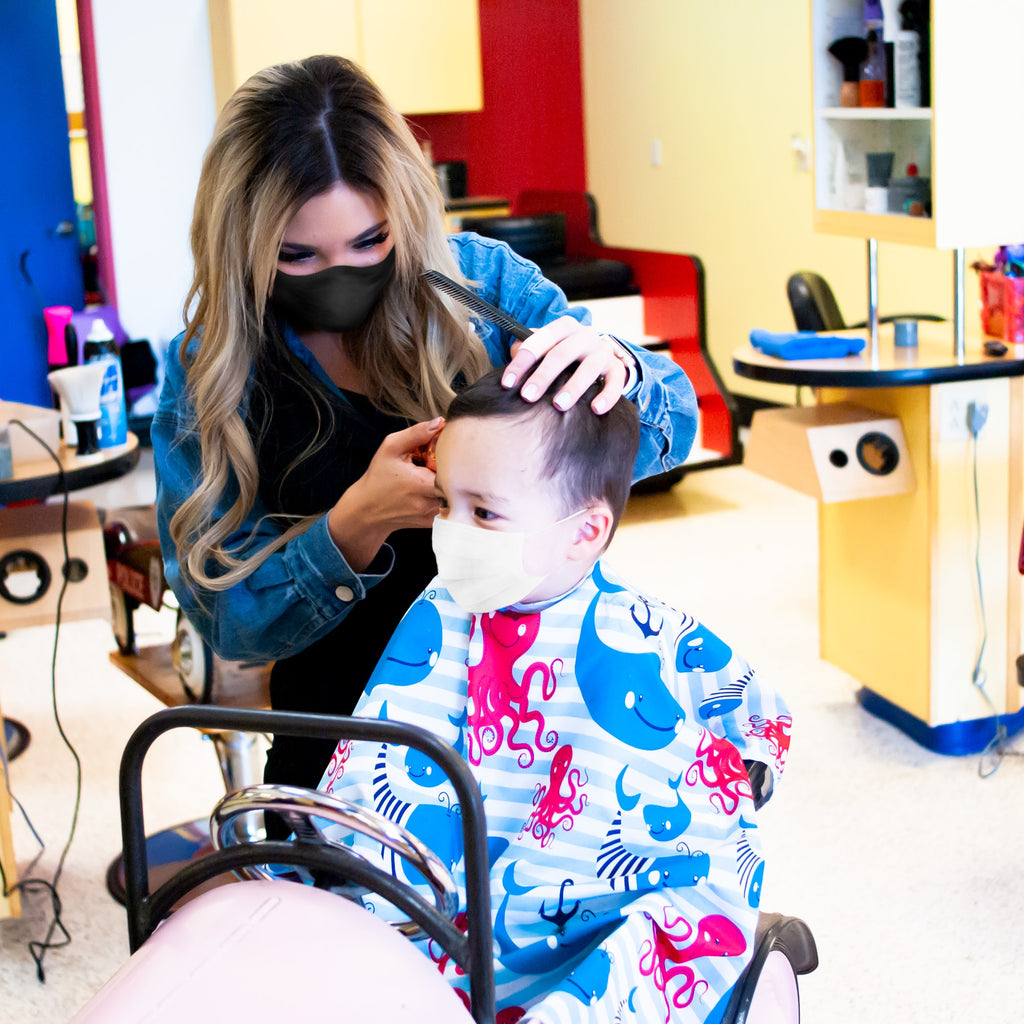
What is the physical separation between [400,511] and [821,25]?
7.64 ft

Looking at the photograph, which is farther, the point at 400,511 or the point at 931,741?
the point at 931,741

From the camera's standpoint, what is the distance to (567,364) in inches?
51.0

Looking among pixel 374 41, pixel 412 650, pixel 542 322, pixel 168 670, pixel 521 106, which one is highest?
pixel 374 41

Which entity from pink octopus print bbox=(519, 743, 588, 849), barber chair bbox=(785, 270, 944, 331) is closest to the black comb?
pink octopus print bbox=(519, 743, 588, 849)

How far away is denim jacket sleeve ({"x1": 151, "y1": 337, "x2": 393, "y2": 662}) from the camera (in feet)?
4.82

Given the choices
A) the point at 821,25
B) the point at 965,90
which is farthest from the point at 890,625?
the point at 821,25

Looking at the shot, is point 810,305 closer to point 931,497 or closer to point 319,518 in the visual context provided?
point 931,497

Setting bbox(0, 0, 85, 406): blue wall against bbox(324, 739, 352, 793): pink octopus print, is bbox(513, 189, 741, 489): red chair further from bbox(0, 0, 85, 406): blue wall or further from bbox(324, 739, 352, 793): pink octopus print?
bbox(324, 739, 352, 793): pink octopus print

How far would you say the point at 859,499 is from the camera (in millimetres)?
3146

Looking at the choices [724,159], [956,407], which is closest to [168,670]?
[956,407]

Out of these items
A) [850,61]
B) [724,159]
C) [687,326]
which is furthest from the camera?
[724,159]

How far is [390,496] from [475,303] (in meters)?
0.24

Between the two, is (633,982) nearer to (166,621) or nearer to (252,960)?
(252,960)

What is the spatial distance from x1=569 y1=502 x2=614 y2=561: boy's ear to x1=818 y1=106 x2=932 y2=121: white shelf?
1.85 m
